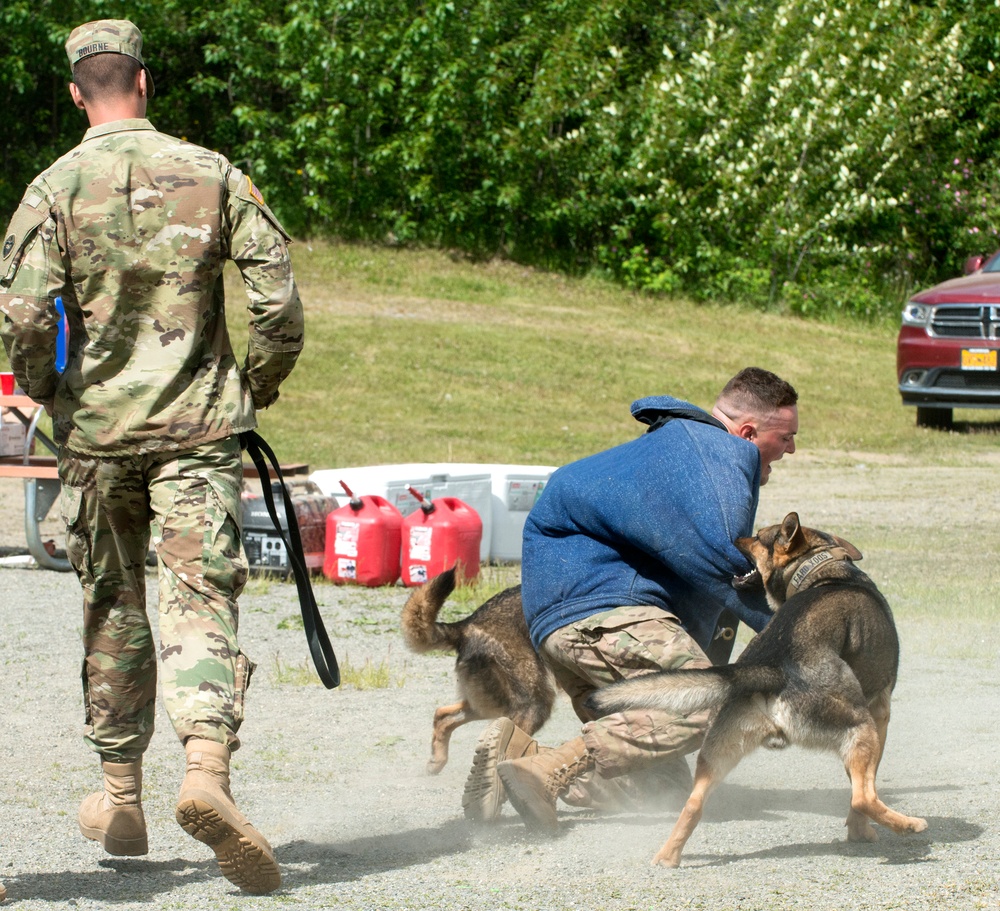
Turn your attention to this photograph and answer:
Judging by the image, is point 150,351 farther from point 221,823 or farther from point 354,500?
point 354,500

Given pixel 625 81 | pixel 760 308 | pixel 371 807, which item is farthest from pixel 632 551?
pixel 625 81

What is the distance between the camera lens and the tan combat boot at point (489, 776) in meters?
4.17

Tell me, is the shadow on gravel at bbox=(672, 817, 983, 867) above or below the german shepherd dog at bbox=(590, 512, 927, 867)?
below

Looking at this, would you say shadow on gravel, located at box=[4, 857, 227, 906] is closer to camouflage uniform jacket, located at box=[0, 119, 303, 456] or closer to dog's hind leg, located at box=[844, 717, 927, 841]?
camouflage uniform jacket, located at box=[0, 119, 303, 456]

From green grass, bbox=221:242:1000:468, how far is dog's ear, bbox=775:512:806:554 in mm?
8634

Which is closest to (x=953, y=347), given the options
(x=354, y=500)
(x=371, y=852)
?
(x=354, y=500)

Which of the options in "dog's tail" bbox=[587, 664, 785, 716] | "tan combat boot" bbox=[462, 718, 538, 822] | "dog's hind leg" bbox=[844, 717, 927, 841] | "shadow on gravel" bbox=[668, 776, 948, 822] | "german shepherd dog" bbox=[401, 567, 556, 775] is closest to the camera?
"dog's tail" bbox=[587, 664, 785, 716]

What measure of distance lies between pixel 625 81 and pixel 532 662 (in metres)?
22.7

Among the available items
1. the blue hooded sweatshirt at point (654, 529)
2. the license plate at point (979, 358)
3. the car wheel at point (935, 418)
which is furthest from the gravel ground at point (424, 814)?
the car wheel at point (935, 418)

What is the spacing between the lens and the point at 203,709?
3439mm

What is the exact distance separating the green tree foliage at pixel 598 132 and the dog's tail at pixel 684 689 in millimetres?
20172

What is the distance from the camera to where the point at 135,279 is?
3551 mm

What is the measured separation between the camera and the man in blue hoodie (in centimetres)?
397

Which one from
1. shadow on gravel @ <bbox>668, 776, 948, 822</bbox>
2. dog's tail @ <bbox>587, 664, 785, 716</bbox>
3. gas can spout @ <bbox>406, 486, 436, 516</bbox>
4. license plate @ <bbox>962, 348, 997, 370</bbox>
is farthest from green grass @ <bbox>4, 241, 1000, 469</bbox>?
dog's tail @ <bbox>587, 664, 785, 716</bbox>
